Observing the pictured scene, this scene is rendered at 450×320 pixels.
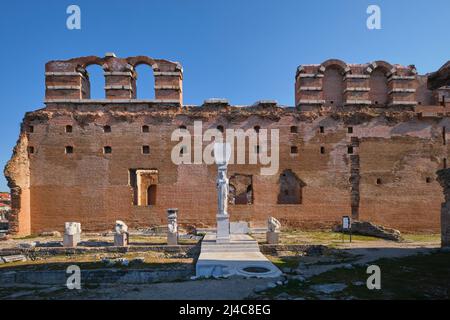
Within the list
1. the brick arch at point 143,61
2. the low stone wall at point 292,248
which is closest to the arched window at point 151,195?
the brick arch at point 143,61

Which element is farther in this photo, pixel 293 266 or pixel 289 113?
pixel 289 113

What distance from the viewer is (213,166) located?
19219 millimetres

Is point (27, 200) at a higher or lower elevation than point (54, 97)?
lower

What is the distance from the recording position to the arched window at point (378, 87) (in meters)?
20.8

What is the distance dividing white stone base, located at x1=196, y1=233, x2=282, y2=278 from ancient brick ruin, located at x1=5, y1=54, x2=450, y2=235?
743cm

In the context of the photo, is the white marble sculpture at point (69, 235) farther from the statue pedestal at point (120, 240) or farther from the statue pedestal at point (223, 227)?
the statue pedestal at point (223, 227)

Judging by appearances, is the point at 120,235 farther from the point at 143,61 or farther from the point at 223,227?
the point at 143,61

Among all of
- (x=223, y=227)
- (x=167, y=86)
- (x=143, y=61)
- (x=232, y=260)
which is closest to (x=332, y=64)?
(x=167, y=86)

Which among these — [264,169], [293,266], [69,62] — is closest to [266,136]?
[264,169]

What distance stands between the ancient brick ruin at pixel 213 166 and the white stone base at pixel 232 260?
743cm

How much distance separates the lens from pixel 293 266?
9.68 meters
